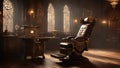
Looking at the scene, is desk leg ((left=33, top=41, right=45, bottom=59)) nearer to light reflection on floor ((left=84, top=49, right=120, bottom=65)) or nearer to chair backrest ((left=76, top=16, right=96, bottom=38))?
chair backrest ((left=76, top=16, right=96, bottom=38))

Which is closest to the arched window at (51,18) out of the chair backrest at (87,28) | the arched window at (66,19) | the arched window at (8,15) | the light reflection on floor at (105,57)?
the arched window at (66,19)

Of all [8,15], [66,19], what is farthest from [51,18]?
[8,15]

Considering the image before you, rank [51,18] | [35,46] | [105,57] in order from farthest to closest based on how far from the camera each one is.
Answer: [51,18] → [105,57] → [35,46]

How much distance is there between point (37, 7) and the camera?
35.6ft

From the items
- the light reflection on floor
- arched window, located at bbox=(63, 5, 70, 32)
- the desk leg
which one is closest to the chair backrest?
the light reflection on floor

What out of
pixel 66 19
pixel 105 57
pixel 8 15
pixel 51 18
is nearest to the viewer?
pixel 105 57

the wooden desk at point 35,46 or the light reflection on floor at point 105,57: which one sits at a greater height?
the wooden desk at point 35,46

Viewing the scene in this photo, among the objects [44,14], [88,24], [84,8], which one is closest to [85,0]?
[84,8]

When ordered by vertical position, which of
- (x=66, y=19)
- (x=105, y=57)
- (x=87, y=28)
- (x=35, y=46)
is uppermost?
(x=66, y=19)

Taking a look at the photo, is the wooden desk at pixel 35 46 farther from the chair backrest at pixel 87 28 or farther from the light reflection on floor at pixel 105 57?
the light reflection on floor at pixel 105 57

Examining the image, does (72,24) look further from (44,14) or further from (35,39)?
(35,39)

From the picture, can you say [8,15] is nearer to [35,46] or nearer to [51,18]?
[51,18]

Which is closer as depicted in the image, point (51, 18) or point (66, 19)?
point (51, 18)

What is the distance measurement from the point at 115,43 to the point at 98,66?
7034 mm
